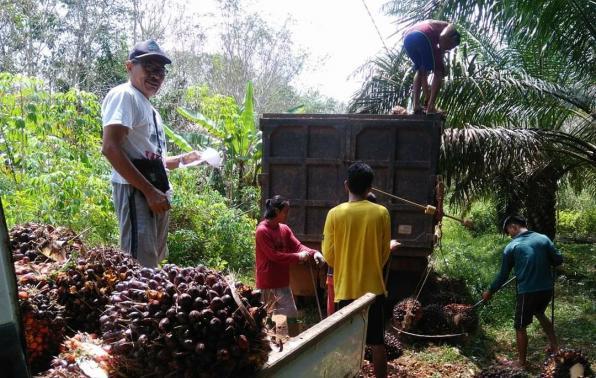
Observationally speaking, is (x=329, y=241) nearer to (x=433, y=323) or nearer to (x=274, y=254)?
(x=274, y=254)

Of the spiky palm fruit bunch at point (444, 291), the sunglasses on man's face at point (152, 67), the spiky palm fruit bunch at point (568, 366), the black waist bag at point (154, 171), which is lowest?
the spiky palm fruit bunch at point (444, 291)

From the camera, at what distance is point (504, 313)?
6836 mm

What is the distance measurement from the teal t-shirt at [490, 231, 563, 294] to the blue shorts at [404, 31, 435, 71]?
2324 mm

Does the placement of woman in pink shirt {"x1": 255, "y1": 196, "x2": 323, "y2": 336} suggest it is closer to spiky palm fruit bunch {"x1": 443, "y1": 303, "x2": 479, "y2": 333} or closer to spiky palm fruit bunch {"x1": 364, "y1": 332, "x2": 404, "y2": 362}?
spiky palm fruit bunch {"x1": 364, "y1": 332, "x2": 404, "y2": 362}

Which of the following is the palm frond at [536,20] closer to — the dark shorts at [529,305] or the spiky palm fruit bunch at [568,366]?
the dark shorts at [529,305]

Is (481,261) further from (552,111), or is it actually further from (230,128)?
(230,128)

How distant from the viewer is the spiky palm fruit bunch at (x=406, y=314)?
5.61 meters

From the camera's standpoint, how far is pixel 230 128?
11.1m

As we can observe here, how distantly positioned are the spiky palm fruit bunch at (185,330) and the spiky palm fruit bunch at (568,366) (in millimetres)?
3488

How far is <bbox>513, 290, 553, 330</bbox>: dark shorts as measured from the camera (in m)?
5.40

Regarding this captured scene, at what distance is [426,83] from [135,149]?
4.37 meters

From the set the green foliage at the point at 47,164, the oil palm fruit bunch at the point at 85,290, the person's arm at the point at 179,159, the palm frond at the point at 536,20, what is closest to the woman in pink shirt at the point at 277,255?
the person's arm at the point at 179,159

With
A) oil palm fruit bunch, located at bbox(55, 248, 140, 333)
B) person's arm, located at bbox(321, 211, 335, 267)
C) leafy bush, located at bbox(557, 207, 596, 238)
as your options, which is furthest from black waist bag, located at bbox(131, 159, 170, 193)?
leafy bush, located at bbox(557, 207, 596, 238)

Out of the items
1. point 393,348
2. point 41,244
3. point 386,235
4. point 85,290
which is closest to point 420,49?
point 386,235
